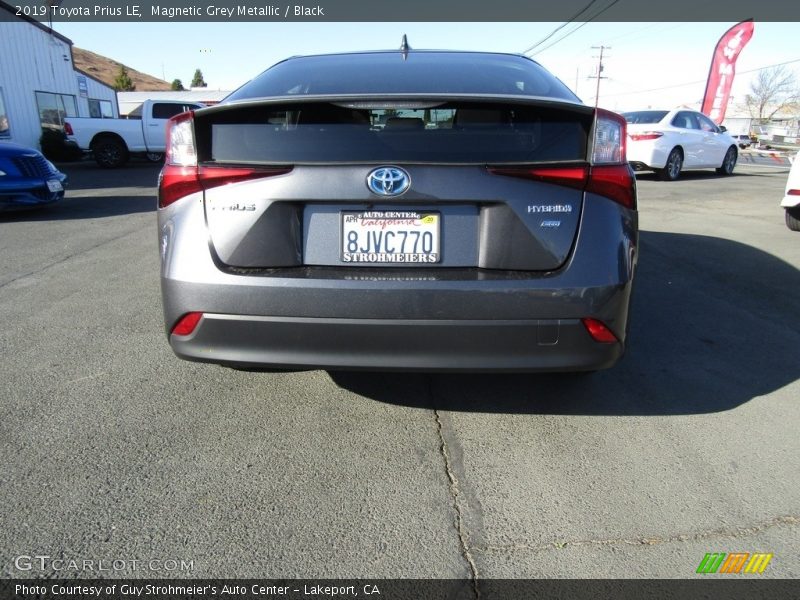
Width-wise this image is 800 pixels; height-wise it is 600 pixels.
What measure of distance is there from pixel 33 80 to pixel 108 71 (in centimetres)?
6506

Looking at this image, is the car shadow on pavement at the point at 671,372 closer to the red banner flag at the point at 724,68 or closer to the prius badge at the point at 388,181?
the prius badge at the point at 388,181

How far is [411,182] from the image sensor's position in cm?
209

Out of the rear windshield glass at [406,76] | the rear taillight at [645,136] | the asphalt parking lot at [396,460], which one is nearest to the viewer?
the asphalt parking lot at [396,460]

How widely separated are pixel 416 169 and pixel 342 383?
136 centimetres

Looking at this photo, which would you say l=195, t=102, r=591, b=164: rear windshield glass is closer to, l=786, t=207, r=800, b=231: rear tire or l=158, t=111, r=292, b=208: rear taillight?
l=158, t=111, r=292, b=208: rear taillight

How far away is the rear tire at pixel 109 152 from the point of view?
17.2 metres

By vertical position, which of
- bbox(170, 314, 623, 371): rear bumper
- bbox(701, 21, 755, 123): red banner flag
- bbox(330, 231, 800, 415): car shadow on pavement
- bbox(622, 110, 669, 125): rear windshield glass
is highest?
bbox(701, 21, 755, 123): red banner flag

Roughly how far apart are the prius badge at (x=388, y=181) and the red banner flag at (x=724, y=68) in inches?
1016

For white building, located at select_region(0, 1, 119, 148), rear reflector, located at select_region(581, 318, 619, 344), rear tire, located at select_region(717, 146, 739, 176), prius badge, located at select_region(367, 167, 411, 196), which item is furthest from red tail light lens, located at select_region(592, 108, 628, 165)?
white building, located at select_region(0, 1, 119, 148)

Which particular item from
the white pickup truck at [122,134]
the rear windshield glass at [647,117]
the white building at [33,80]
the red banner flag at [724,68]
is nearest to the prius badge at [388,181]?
the rear windshield glass at [647,117]

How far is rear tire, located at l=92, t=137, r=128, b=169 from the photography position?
677 inches

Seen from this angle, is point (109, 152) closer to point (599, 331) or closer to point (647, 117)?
point (647, 117)

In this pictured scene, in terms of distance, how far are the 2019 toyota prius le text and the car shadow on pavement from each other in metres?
0.72

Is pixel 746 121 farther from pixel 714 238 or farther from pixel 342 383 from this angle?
pixel 342 383
